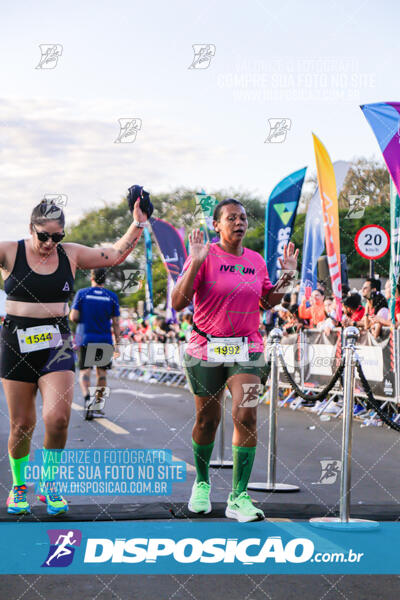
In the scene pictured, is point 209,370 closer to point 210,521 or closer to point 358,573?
point 210,521

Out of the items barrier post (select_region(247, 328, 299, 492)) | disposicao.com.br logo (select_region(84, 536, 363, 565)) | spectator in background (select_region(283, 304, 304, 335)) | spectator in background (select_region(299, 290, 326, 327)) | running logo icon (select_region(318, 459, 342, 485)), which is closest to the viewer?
disposicao.com.br logo (select_region(84, 536, 363, 565))

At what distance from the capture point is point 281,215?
14.3 metres

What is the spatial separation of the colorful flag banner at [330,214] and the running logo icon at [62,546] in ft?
26.8

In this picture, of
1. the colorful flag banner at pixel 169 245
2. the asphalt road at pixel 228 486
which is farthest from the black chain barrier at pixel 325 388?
the colorful flag banner at pixel 169 245

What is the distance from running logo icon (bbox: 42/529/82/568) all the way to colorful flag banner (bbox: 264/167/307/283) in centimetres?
995

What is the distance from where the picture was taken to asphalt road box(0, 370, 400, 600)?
3707mm

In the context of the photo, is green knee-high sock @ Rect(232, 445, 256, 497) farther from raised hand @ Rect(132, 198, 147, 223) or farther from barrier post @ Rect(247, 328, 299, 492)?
raised hand @ Rect(132, 198, 147, 223)

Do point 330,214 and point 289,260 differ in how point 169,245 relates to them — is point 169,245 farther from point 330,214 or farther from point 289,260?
point 289,260

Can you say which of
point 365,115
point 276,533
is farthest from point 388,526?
point 365,115

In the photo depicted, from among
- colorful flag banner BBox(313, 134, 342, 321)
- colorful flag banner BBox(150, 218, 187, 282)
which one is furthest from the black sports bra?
colorful flag banner BBox(150, 218, 187, 282)

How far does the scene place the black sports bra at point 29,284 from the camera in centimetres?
495

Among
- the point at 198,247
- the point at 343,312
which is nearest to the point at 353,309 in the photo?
the point at 343,312

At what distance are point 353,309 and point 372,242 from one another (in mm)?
2252

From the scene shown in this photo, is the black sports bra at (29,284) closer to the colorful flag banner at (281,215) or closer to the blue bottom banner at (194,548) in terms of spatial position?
the blue bottom banner at (194,548)
